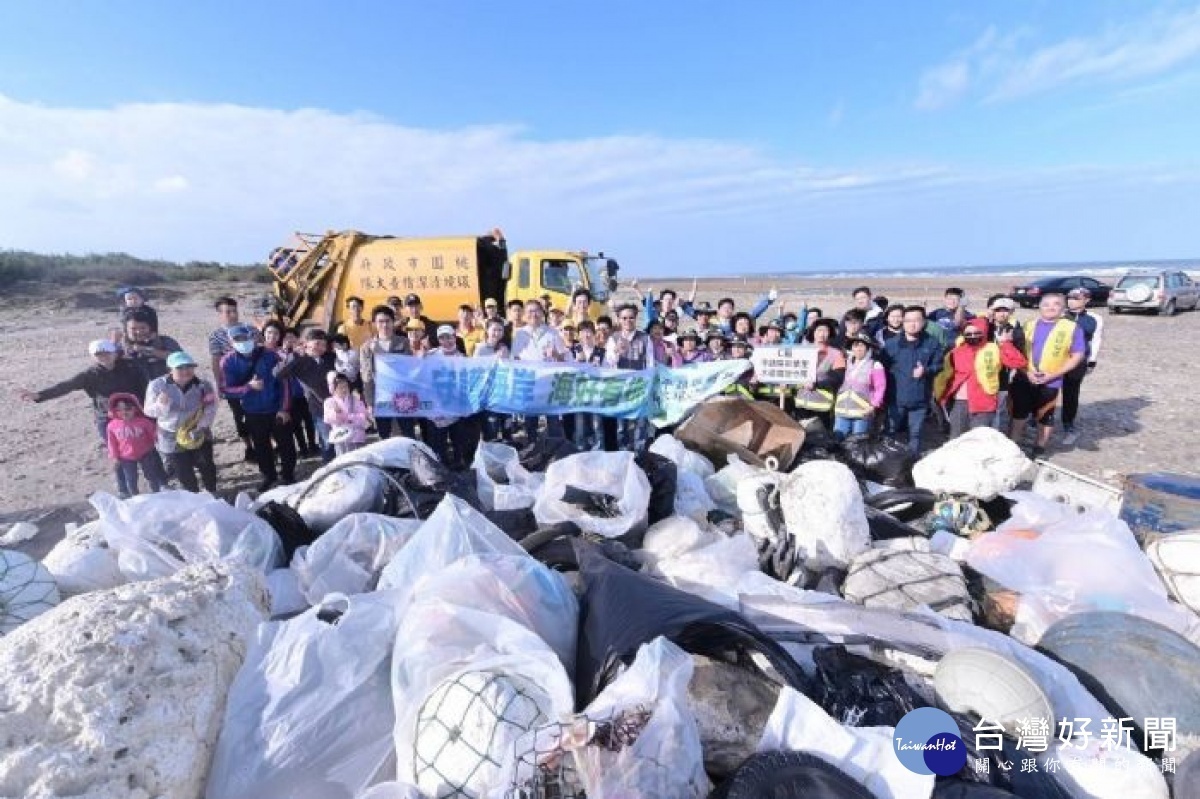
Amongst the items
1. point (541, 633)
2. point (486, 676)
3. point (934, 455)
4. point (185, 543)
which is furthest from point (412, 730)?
point (934, 455)

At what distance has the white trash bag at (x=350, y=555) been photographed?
266cm

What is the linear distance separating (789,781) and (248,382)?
16.6 feet

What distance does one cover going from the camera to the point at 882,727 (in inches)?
63.6

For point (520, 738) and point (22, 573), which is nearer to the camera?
point (520, 738)

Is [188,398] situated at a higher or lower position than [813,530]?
higher

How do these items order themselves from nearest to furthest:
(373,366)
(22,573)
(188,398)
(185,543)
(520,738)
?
(520,738) < (22,573) < (185,543) < (188,398) < (373,366)

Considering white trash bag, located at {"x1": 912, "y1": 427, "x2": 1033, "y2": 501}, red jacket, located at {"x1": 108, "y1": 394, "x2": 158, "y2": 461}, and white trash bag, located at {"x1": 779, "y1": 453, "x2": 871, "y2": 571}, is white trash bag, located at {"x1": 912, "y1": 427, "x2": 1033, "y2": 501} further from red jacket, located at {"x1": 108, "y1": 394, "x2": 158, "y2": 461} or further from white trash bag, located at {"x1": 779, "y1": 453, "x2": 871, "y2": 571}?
red jacket, located at {"x1": 108, "y1": 394, "x2": 158, "y2": 461}

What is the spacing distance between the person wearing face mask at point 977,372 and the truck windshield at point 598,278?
23.0ft

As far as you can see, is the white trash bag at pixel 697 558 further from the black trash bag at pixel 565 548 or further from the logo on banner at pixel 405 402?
the logo on banner at pixel 405 402

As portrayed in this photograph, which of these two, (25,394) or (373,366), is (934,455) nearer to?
(373,366)

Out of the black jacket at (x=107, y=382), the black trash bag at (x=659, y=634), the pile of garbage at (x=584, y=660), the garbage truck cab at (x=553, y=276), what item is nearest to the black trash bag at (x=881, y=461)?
the pile of garbage at (x=584, y=660)

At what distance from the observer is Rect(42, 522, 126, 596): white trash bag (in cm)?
249

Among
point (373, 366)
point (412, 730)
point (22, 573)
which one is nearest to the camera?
point (412, 730)

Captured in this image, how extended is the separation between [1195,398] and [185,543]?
34.5 feet
